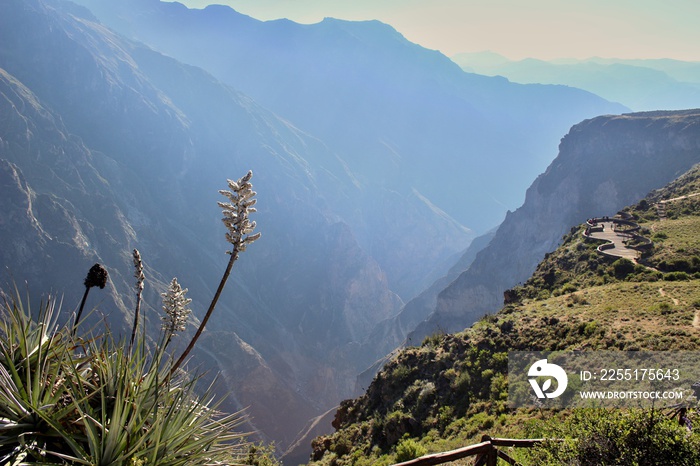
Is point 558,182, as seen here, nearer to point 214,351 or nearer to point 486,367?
point 214,351

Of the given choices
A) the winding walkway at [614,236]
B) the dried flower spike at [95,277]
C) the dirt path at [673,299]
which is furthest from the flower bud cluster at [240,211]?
the winding walkway at [614,236]

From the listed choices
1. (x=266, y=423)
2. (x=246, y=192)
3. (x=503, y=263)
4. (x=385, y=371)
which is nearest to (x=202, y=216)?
(x=266, y=423)

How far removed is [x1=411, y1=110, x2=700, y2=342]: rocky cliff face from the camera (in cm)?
9719

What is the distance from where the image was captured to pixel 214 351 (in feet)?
367

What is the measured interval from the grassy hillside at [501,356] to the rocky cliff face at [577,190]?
73.4 m

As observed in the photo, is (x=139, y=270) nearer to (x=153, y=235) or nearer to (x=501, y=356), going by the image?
(x=501, y=356)

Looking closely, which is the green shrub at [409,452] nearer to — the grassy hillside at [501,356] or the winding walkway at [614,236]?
the grassy hillside at [501,356]

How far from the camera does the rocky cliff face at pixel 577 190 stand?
9719 centimetres

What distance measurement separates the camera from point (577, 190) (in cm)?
11331

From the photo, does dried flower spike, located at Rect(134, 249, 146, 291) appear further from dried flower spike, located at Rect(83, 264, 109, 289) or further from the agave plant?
the agave plant

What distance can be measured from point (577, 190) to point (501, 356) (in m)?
105

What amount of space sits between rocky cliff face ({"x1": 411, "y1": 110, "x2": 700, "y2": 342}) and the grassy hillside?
7337 centimetres

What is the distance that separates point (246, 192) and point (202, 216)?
176 m

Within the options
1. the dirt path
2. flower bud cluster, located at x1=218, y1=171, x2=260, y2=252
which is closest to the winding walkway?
the dirt path
